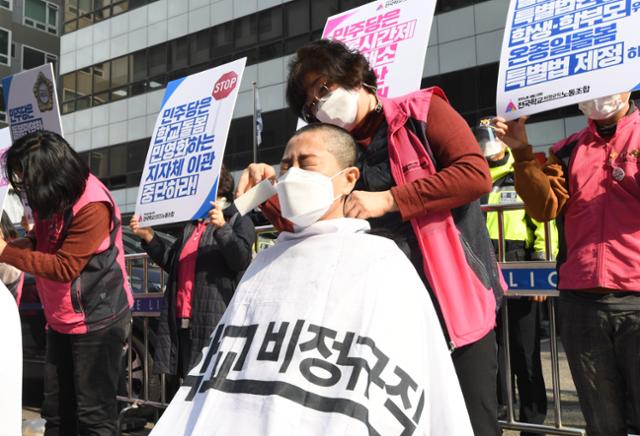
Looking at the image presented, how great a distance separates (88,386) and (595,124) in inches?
103

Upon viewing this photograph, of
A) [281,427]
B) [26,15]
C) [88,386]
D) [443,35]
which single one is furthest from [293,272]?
[26,15]

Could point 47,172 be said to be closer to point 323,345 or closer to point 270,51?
point 323,345

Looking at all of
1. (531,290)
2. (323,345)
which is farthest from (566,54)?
(531,290)

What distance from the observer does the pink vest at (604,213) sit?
8.69ft

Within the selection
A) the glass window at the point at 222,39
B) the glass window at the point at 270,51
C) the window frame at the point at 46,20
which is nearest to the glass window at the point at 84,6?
the window frame at the point at 46,20

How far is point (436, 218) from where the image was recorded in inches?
90.0

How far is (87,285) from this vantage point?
11.1ft

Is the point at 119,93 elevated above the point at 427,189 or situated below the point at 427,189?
above

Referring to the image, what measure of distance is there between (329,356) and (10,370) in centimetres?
94

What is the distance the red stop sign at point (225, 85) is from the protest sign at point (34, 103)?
1353 millimetres

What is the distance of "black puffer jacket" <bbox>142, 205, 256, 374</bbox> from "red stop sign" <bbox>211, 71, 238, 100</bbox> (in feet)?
2.38

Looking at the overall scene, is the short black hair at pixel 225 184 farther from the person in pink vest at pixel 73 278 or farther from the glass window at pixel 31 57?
the glass window at pixel 31 57

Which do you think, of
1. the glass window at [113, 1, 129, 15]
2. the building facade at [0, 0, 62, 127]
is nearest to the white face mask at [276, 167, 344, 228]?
the glass window at [113, 1, 129, 15]

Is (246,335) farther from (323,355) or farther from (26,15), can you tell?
(26,15)
